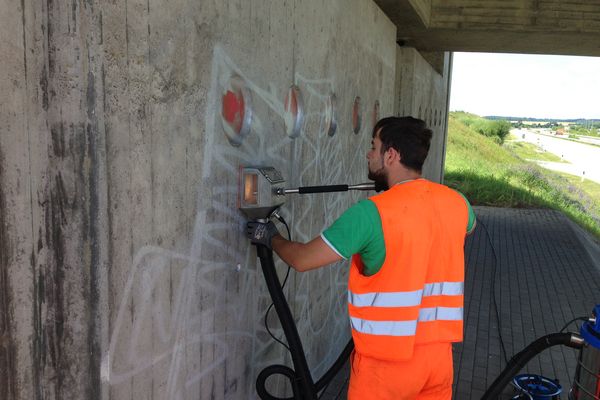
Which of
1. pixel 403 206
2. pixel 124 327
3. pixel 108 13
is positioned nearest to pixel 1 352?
pixel 124 327

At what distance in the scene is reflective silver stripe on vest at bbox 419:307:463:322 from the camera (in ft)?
7.64

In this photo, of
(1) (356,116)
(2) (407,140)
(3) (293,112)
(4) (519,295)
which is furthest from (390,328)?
(4) (519,295)

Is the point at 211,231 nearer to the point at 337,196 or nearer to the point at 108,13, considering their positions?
the point at 108,13

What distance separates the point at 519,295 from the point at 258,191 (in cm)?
583

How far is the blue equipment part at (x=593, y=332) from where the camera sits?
2371 millimetres

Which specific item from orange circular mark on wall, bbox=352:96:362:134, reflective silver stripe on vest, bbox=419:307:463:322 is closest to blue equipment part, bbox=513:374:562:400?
reflective silver stripe on vest, bbox=419:307:463:322

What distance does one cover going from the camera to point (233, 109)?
7.88 ft

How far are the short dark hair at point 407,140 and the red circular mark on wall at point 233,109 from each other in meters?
0.68

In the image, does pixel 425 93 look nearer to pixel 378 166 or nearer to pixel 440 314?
pixel 378 166

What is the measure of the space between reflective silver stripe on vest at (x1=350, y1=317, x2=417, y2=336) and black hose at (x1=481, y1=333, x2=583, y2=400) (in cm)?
88

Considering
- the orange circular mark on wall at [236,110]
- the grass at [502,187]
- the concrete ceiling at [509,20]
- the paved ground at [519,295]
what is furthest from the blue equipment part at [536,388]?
the grass at [502,187]

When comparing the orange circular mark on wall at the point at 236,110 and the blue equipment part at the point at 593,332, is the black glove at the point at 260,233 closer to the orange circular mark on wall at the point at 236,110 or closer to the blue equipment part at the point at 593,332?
the orange circular mark on wall at the point at 236,110

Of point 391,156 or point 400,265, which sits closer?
point 400,265

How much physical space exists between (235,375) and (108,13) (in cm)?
180
